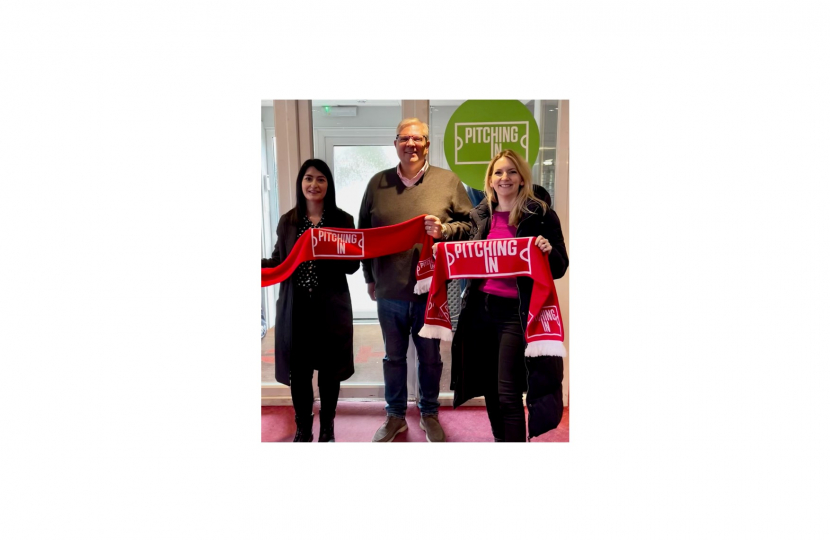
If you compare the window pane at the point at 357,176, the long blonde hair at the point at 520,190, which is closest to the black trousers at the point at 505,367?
the long blonde hair at the point at 520,190

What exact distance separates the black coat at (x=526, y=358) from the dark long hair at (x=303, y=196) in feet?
1.97

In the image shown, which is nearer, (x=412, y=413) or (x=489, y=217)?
(x=489, y=217)

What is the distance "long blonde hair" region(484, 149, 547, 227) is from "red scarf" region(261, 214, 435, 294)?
0.31m

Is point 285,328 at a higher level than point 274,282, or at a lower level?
lower

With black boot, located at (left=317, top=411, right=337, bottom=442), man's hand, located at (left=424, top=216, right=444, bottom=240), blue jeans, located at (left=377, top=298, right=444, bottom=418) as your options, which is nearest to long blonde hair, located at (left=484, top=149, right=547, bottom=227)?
man's hand, located at (left=424, top=216, right=444, bottom=240)

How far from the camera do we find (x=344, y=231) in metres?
2.20

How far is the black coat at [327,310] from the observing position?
220cm

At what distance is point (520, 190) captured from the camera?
2115 millimetres

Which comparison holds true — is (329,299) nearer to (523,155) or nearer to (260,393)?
(260,393)

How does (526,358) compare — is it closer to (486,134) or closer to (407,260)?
(407,260)

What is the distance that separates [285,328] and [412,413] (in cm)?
67

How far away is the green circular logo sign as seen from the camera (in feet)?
6.97

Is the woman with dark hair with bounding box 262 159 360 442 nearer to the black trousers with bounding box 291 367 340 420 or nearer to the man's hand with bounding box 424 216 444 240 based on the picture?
the black trousers with bounding box 291 367 340 420

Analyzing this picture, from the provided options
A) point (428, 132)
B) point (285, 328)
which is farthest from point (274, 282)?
point (428, 132)
